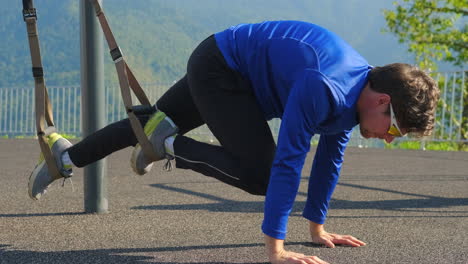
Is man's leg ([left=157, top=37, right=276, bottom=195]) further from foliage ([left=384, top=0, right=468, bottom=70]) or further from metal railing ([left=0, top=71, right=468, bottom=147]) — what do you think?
foliage ([left=384, top=0, right=468, bottom=70])

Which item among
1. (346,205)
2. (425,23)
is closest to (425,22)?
(425,23)

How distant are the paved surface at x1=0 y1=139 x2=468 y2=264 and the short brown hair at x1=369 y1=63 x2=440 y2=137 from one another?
0.70 meters

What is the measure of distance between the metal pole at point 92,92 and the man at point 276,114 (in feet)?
1.85

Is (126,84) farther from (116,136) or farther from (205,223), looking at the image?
(205,223)

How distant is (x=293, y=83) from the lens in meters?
2.46

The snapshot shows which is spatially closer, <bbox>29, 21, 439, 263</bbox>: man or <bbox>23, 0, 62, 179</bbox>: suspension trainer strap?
<bbox>29, 21, 439, 263</bbox>: man

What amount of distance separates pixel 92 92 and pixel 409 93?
213 centimetres

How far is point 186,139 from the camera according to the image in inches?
116

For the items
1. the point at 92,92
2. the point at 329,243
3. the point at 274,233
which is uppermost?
the point at 92,92

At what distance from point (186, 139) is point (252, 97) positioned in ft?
1.35

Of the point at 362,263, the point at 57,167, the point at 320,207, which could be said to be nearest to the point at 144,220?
the point at 57,167

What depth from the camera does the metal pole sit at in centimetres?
370

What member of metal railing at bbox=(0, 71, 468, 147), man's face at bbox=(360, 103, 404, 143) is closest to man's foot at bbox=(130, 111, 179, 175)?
man's face at bbox=(360, 103, 404, 143)

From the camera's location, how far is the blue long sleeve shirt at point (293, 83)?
230 centimetres
